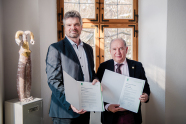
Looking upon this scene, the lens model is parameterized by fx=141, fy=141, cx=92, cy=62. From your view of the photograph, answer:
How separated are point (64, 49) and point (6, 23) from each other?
1433mm

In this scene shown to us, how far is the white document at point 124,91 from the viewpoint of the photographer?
1.34m

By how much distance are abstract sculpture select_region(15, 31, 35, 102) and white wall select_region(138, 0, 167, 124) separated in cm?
217

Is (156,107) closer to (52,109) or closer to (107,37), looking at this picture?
(107,37)

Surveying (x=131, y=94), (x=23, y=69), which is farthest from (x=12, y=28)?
(x=131, y=94)

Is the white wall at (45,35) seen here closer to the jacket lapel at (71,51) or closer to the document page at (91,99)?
the jacket lapel at (71,51)

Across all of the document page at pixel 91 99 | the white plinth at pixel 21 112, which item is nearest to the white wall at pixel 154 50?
the document page at pixel 91 99

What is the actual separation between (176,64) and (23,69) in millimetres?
2422

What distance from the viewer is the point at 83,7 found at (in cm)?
307

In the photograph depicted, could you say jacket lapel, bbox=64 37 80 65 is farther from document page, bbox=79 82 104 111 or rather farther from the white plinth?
the white plinth

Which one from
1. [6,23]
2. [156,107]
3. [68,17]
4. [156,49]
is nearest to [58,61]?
[68,17]

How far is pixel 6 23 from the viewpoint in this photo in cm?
221

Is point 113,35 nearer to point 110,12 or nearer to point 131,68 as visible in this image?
point 110,12

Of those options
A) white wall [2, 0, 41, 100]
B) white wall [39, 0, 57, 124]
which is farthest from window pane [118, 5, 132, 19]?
white wall [2, 0, 41, 100]

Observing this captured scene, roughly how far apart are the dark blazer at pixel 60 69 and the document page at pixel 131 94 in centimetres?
44
